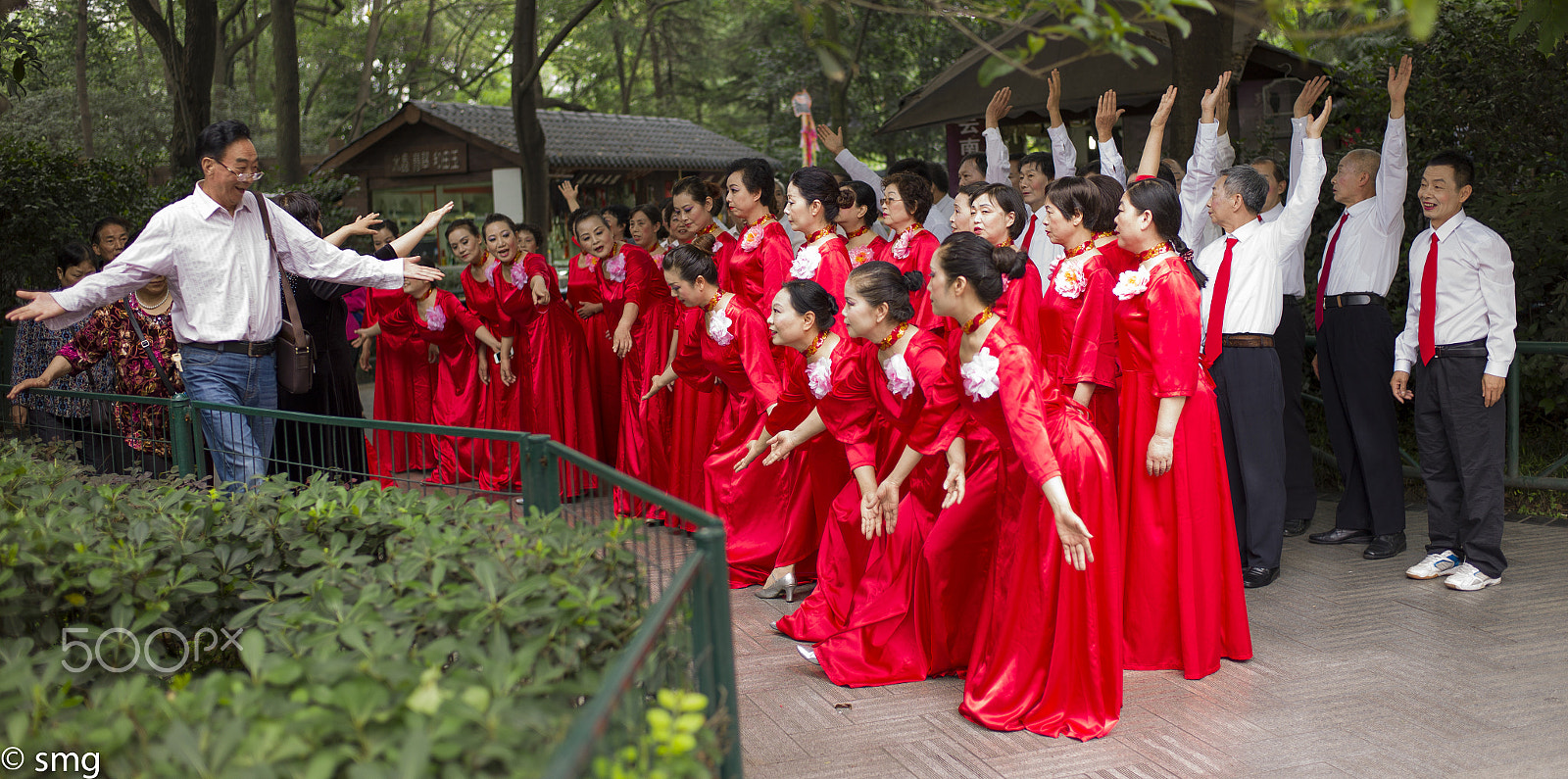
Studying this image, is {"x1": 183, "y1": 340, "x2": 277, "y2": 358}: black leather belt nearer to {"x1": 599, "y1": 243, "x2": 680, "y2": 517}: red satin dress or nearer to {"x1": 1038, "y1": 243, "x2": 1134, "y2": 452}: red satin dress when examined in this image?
{"x1": 599, "y1": 243, "x2": 680, "y2": 517}: red satin dress

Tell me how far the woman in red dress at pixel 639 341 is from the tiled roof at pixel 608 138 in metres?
14.2

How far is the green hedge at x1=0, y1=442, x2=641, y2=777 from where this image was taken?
5.89 feet

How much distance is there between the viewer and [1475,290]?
16.3ft

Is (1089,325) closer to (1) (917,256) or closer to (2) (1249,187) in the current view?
(2) (1249,187)

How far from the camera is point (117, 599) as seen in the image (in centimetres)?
285

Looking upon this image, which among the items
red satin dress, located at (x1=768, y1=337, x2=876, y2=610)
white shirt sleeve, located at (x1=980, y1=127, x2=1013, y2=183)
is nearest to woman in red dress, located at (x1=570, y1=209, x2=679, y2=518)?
red satin dress, located at (x1=768, y1=337, x2=876, y2=610)

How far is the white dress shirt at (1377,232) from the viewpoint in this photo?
5281mm

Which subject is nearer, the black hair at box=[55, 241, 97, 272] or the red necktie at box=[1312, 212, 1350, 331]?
the red necktie at box=[1312, 212, 1350, 331]

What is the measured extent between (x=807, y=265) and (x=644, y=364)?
2055 mm

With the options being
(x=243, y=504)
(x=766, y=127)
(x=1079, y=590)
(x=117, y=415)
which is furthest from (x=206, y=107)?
(x=766, y=127)

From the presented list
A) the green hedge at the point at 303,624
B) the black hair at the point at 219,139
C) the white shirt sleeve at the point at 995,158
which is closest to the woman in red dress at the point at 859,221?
the white shirt sleeve at the point at 995,158

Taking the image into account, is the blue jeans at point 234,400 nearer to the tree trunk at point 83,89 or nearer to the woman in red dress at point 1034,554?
the woman in red dress at point 1034,554

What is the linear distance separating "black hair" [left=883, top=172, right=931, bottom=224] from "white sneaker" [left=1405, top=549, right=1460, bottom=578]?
8.81 feet

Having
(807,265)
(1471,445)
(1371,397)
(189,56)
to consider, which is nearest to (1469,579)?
(1471,445)
